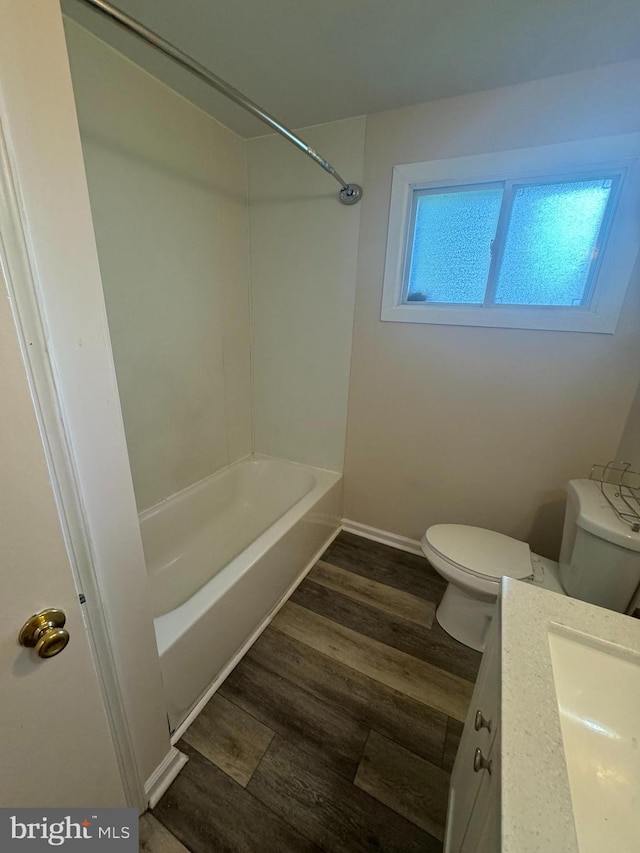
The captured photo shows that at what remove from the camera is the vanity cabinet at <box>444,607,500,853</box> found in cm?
52

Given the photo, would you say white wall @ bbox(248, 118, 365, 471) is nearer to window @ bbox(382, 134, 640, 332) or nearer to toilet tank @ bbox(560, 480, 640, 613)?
window @ bbox(382, 134, 640, 332)

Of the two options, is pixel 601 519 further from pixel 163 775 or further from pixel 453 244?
pixel 163 775

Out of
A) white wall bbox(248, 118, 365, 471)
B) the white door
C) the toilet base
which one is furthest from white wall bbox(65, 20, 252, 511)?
the toilet base

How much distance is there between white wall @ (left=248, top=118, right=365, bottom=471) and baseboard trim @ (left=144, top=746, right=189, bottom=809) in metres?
1.54

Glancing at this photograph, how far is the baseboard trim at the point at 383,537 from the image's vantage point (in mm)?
2195

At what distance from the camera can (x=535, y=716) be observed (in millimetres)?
539

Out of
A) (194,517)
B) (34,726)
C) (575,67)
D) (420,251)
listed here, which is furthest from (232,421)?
(575,67)

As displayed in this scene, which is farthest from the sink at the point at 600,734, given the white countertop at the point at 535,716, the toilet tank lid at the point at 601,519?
the toilet tank lid at the point at 601,519

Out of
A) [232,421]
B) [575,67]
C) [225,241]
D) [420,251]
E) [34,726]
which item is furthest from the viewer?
[232,421]

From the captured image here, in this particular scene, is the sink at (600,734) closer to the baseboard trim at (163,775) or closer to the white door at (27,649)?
the white door at (27,649)

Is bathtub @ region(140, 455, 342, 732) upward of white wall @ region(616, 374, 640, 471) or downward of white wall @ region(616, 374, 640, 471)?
downward

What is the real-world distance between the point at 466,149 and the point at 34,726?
7.55 ft

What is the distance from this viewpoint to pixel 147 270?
1.66 meters

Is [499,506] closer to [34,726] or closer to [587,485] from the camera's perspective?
[587,485]
